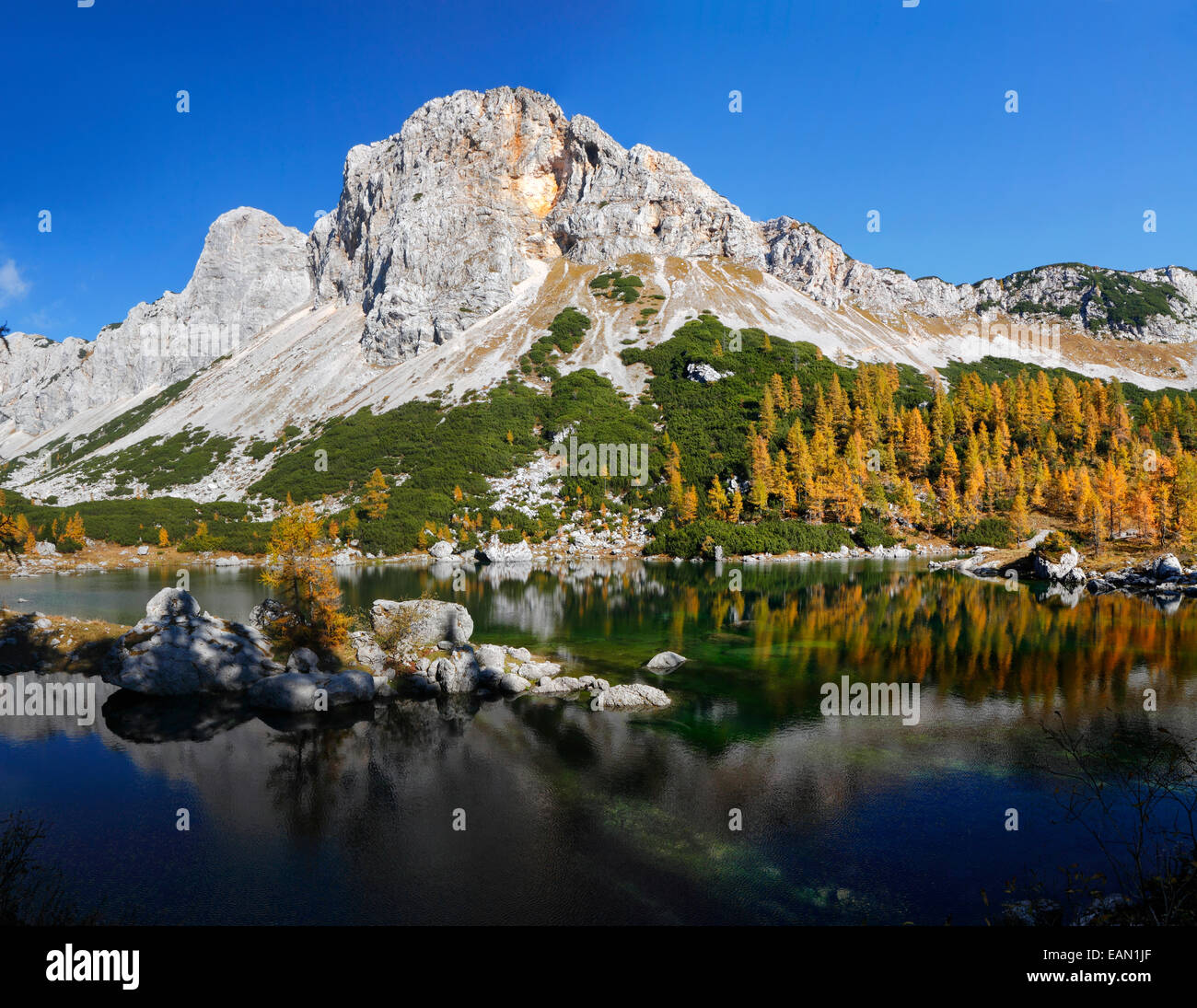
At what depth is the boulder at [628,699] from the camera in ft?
81.1

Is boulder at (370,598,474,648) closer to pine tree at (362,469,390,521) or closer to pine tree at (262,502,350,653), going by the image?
pine tree at (262,502,350,653)

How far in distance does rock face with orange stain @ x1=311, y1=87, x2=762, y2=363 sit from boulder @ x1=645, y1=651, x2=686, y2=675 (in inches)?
4889

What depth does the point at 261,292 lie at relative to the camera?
553 feet

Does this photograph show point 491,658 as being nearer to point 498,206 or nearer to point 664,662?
point 664,662

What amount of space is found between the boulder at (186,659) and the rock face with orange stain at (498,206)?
12272 centimetres

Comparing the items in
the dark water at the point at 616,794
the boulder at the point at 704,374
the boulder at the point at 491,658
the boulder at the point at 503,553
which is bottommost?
the dark water at the point at 616,794

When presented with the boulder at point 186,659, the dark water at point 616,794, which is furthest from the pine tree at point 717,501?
the boulder at point 186,659

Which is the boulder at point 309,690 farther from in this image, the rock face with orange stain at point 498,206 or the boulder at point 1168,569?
the rock face with orange stain at point 498,206

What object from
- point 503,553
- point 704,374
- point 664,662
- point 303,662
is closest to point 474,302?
point 704,374

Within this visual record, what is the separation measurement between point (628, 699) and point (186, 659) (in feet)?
62.9

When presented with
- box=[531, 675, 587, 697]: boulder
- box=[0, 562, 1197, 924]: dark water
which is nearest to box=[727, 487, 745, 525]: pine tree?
box=[0, 562, 1197, 924]: dark water

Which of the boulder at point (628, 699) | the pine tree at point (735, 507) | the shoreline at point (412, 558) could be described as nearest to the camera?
the boulder at point (628, 699)

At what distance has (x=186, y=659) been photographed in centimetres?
2672
